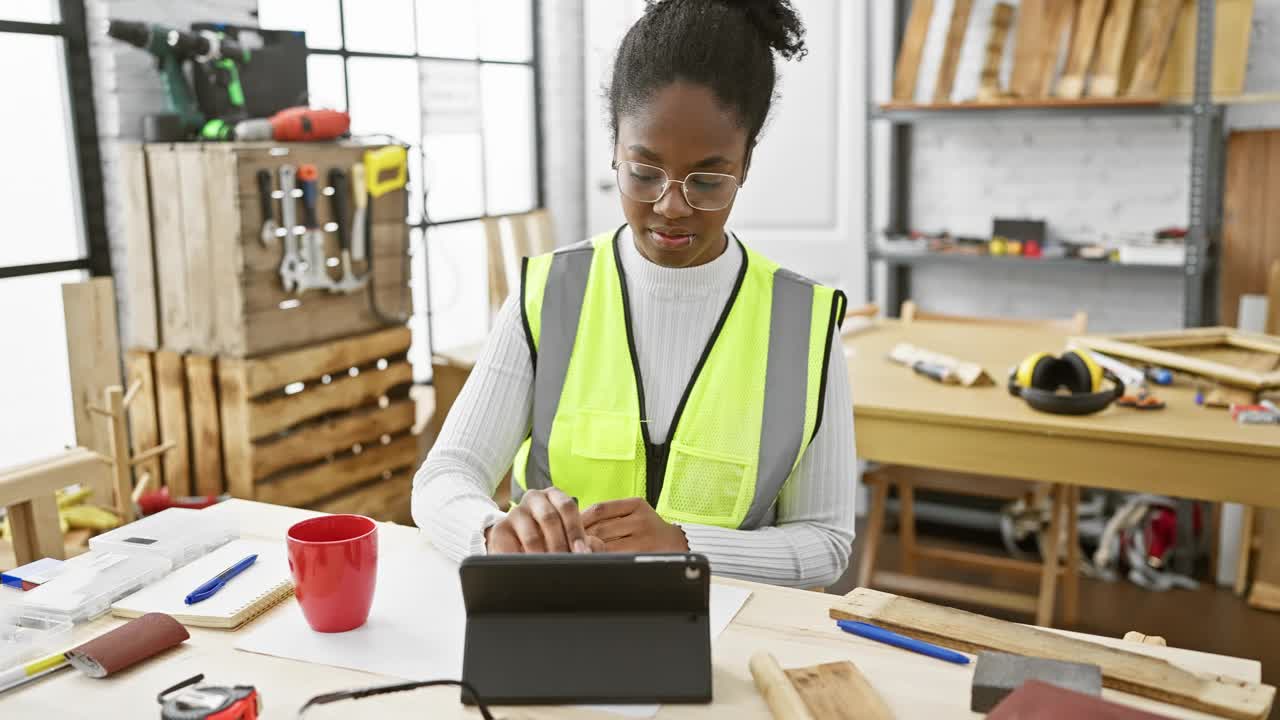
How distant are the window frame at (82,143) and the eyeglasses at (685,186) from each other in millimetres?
2003

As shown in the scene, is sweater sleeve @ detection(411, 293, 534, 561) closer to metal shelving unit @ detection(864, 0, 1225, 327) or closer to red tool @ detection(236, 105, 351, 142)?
red tool @ detection(236, 105, 351, 142)

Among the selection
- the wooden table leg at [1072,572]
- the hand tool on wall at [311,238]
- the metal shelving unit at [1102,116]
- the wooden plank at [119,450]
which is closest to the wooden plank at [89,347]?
the wooden plank at [119,450]

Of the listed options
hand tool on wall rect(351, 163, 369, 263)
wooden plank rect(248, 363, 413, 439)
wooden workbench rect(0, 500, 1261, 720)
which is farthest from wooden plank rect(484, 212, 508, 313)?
wooden workbench rect(0, 500, 1261, 720)

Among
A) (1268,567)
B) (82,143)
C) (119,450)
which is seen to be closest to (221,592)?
(119,450)

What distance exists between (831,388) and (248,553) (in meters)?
0.73

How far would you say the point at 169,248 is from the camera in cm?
278

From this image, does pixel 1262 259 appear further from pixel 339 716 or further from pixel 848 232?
pixel 339 716

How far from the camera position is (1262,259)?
369 cm

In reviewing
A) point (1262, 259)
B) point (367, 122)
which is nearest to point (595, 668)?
point (367, 122)

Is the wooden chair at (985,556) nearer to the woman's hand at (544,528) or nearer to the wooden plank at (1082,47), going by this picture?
the wooden plank at (1082,47)

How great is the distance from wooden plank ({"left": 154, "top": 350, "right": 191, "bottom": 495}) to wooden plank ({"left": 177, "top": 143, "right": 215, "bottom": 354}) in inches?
3.2

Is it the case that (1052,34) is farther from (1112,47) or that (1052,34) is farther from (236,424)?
(236,424)

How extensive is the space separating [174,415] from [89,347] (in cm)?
48

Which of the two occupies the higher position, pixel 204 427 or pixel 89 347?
pixel 89 347
